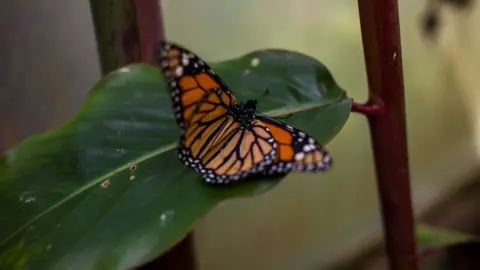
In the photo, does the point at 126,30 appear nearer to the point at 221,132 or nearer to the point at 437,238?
the point at 221,132

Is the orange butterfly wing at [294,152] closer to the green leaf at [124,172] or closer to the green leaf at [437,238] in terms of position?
the green leaf at [124,172]

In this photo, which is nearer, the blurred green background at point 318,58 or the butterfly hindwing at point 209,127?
the butterfly hindwing at point 209,127

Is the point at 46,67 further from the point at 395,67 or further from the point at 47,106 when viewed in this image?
the point at 395,67

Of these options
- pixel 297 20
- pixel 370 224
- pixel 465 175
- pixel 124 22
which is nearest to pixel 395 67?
pixel 124 22

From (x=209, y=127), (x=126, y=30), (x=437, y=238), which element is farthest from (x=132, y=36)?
(x=437, y=238)

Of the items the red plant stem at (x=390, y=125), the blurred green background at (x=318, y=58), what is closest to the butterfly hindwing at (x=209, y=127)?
the red plant stem at (x=390, y=125)
